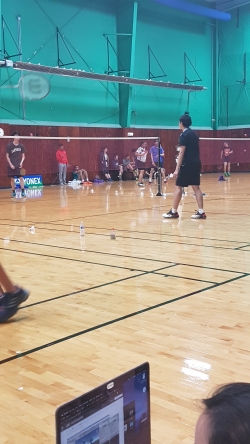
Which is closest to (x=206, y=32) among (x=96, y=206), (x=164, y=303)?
(x=96, y=206)

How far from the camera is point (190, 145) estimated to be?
9711mm

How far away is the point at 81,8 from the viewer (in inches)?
1001

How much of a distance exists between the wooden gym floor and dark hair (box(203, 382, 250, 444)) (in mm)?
563

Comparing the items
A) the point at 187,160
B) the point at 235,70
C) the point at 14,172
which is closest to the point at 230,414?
the point at 187,160

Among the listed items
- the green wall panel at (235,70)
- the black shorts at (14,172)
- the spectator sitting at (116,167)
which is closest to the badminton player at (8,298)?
the black shorts at (14,172)

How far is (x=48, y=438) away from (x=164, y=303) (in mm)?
Result: 2226

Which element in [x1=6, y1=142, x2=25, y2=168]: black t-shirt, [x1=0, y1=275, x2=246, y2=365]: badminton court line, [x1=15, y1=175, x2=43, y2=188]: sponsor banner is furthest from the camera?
[x1=15, y1=175, x2=43, y2=188]: sponsor banner

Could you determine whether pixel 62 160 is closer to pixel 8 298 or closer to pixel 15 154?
pixel 15 154

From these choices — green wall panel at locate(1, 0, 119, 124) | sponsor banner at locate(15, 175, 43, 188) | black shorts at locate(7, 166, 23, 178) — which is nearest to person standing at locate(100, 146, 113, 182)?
green wall panel at locate(1, 0, 119, 124)

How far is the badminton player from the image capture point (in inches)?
160

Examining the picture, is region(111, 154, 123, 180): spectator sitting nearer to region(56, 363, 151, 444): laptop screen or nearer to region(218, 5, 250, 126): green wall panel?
region(218, 5, 250, 126): green wall panel

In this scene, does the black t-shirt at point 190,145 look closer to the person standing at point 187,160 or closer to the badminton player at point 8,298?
the person standing at point 187,160

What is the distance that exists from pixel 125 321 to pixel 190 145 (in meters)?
6.21

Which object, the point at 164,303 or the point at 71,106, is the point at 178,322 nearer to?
the point at 164,303
